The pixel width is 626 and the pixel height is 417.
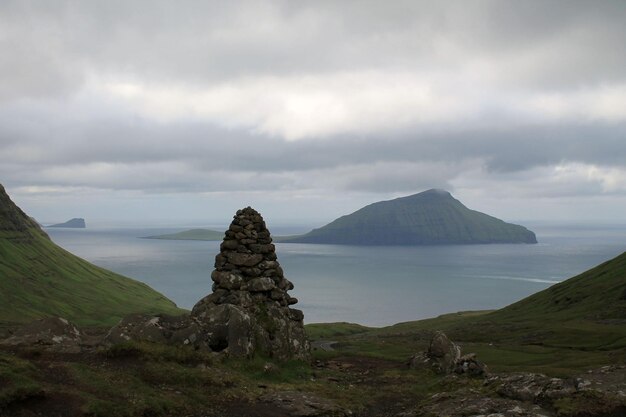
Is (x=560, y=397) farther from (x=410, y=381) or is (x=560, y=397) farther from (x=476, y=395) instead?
(x=410, y=381)

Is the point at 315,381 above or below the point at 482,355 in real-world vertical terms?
above

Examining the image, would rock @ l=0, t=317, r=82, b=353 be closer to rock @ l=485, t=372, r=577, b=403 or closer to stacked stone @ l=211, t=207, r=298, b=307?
stacked stone @ l=211, t=207, r=298, b=307

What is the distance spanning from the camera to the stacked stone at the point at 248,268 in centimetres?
4731

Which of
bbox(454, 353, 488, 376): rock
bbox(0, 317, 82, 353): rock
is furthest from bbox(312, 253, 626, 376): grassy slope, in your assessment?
bbox(0, 317, 82, 353): rock

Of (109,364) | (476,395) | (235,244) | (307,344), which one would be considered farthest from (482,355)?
(109,364)

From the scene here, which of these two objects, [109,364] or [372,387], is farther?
[372,387]

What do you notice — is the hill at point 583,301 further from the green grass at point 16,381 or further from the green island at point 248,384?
the green grass at point 16,381

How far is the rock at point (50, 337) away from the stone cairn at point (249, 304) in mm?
9136

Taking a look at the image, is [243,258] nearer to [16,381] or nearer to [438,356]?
[438,356]

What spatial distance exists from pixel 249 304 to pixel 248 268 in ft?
14.6

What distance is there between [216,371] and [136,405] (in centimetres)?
949

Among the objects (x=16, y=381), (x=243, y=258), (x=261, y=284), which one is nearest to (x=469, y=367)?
(x=261, y=284)

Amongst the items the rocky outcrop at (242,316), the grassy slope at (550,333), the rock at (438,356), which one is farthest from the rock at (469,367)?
the grassy slope at (550,333)

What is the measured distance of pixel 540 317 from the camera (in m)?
138
